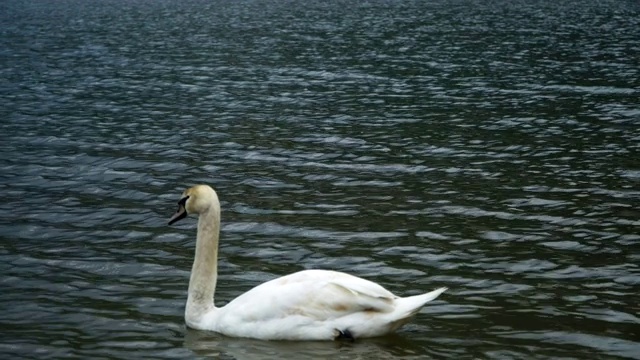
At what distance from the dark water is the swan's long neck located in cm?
36

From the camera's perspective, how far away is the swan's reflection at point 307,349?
1140 centimetres

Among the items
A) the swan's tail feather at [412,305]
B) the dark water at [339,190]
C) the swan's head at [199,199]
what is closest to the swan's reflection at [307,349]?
the dark water at [339,190]

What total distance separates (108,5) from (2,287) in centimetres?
7401

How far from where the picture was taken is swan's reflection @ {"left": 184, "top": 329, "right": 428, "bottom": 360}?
11398mm

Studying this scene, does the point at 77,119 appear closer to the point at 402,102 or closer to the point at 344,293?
the point at 402,102

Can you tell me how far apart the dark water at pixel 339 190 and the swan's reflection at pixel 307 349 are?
3 cm

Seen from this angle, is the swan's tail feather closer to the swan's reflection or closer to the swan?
the swan

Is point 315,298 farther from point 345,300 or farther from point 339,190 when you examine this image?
point 339,190

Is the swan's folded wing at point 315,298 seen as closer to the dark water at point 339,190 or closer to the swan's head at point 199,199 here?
the dark water at point 339,190

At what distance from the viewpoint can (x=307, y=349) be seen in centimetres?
1159

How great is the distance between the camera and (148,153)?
24547 millimetres

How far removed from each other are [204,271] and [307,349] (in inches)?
77.2

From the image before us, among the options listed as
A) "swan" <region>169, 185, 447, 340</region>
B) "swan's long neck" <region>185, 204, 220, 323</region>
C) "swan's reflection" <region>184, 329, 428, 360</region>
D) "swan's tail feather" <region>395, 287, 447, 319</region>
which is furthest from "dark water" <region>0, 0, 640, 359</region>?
"swan's tail feather" <region>395, 287, 447, 319</region>

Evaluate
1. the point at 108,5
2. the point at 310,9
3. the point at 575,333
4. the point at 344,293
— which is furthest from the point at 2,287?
the point at 108,5
